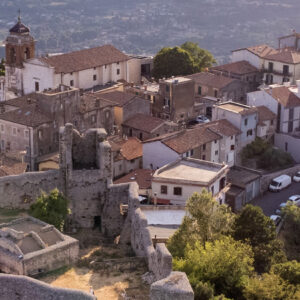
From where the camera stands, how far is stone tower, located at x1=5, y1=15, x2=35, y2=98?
72.7 meters

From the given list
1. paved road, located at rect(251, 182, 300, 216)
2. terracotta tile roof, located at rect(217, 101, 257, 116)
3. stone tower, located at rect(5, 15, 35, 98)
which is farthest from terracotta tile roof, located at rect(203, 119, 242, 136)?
stone tower, located at rect(5, 15, 35, 98)

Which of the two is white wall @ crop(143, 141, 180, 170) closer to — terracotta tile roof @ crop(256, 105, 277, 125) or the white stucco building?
the white stucco building

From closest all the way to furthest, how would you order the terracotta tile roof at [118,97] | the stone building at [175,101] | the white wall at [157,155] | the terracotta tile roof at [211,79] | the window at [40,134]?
the white wall at [157,155], the window at [40,134], the terracotta tile roof at [118,97], the stone building at [175,101], the terracotta tile roof at [211,79]

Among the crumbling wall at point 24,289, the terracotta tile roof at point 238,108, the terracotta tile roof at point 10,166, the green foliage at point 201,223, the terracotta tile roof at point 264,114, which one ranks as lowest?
the terracotta tile roof at point 10,166

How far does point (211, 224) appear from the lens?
33906 millimetres

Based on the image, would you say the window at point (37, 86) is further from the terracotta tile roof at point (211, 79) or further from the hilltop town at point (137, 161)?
the terracotta tile roof at point (211, 79)

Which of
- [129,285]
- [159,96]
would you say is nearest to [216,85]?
[159,96]

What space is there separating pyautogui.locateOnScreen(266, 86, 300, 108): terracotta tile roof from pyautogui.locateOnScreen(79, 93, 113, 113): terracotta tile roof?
16.4 m

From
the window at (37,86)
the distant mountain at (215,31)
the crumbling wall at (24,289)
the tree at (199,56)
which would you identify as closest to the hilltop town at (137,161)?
the crumbling wall at (24,289)

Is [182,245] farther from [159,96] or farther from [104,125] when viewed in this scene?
[159,96]

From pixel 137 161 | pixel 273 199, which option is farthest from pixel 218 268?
pixel 273 199

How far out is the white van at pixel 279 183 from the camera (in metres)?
59.0

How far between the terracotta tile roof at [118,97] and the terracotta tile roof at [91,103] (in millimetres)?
1031

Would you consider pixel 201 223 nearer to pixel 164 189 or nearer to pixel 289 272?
pixel 289 272
